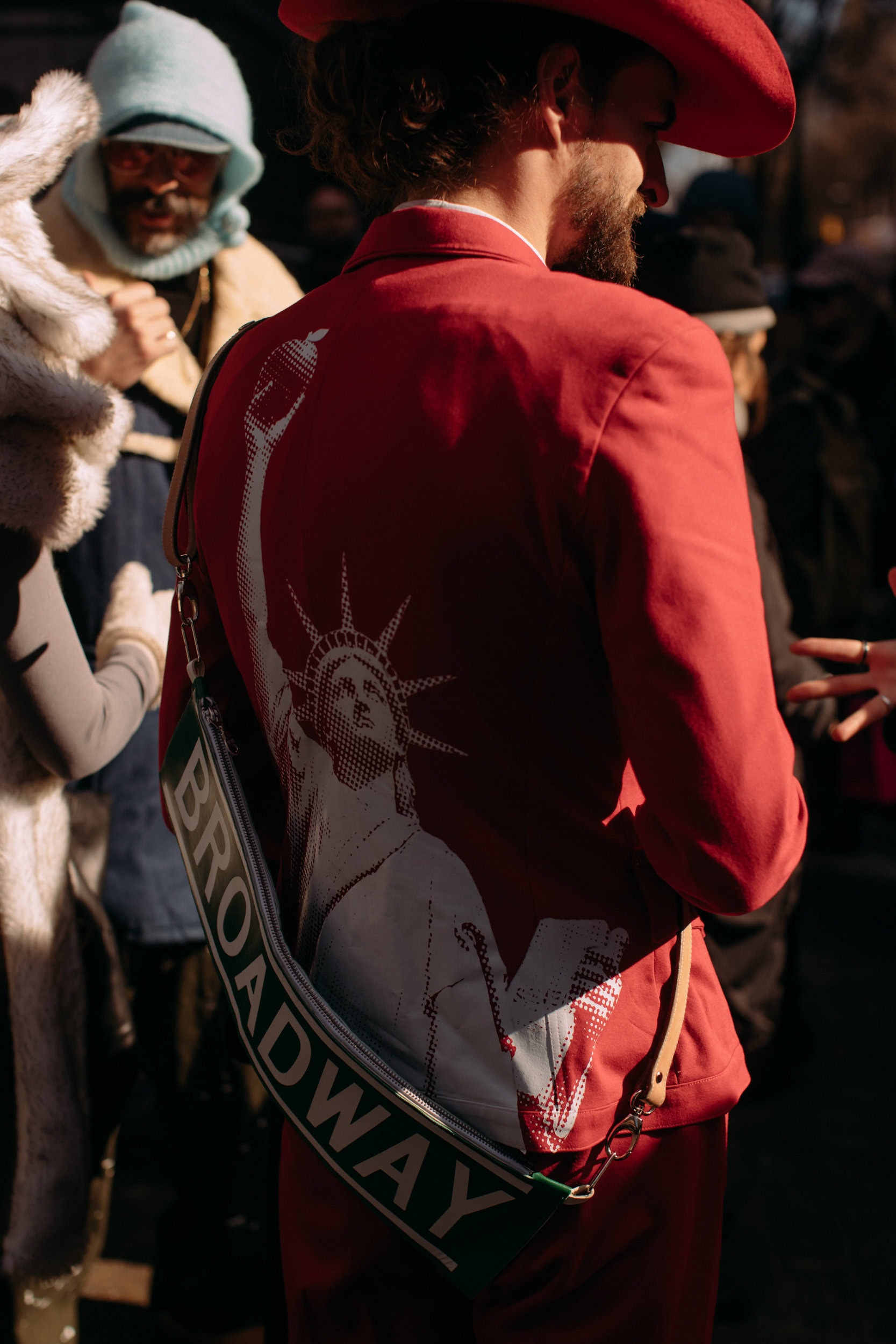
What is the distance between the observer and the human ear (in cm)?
107

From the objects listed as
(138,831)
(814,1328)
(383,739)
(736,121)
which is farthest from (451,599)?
(814,1328)

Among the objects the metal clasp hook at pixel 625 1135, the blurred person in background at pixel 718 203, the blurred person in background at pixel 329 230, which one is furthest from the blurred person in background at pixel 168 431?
the blurred person in background at pixel 329 230

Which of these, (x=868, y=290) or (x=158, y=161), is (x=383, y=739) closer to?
(x=158, y=161)

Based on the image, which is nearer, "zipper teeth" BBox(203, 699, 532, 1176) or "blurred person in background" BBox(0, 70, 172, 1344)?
"zipper teeth" BBox(203, 699, 532, 1176)

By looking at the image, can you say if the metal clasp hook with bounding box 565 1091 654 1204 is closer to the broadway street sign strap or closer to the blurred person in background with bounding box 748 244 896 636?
the broadway street sign strap

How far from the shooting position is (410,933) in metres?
1.10

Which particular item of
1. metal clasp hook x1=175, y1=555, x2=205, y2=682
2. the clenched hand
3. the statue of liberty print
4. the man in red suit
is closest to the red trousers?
the man in red suit

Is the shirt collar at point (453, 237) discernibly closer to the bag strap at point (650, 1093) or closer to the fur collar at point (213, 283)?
the bag strap at point (650, 1093)

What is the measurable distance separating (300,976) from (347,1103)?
0.13 meters

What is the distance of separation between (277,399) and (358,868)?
0.48 m

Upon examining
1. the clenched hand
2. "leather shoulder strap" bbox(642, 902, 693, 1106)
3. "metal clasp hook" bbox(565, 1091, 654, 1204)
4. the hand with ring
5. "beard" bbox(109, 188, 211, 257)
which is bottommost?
"metal clasp hook" bbox(565, 1091, 654, 1204)

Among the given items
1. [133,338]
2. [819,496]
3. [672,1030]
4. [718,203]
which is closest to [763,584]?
[819,496]

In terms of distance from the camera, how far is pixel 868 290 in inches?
187

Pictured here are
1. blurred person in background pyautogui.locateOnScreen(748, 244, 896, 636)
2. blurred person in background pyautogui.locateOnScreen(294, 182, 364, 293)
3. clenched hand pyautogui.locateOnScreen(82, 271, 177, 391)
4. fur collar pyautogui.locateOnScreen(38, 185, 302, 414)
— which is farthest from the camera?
blurred person in background pyautogui.locateOnScreen(294, 182, 364, 293)
